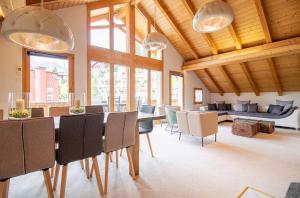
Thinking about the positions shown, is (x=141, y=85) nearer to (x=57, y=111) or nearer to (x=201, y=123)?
(x=201, y=123)

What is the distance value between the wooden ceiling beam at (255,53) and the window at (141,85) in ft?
7.85

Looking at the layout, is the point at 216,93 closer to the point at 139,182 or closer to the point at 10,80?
the point at 139,182

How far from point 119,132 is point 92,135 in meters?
0.35

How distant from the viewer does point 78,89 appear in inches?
184

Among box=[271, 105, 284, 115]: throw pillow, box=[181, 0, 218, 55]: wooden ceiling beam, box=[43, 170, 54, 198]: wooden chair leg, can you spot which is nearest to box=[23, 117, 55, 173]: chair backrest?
box=[43, 170, 54, 198]: wooden chair leg

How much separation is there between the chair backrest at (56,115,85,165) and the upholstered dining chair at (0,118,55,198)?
0.09 metres

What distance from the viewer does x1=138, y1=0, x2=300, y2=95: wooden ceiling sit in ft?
14.8

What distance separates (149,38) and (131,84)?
10.2 ft

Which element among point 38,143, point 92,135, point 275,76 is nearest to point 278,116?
point 275,76

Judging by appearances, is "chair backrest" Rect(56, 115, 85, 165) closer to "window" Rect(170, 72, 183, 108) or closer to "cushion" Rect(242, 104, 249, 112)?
"window" Rect(170, 72, 183, 108)

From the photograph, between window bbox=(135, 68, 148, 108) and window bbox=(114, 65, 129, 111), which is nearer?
window bbox=(114, 65, 129, 111)

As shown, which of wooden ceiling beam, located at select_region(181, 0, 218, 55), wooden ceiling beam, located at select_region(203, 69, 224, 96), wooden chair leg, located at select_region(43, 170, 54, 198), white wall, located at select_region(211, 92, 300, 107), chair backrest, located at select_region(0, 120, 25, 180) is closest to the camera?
chair backrest, located at select_region(0, 120, 25, 180)

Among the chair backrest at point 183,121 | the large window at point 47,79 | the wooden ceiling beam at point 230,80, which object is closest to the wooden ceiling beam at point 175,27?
the wooden ceiling beam at point 230,80

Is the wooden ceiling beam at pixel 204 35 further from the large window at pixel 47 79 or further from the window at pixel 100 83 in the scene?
the large window at pixel 47 79
